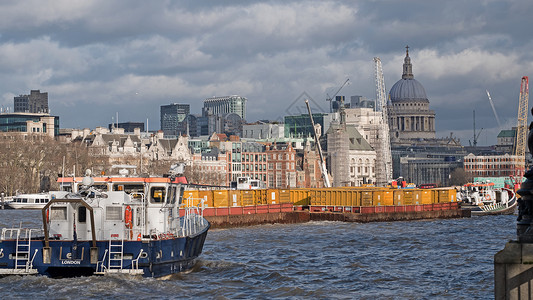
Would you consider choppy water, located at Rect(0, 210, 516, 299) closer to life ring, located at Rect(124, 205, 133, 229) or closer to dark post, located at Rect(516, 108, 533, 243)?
life ring, located at Rect(124, 205, 133, 229)

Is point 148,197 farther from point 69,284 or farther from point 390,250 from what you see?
point 390,250

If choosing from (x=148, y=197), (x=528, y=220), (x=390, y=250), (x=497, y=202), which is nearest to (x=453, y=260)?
(x=390, y=250)

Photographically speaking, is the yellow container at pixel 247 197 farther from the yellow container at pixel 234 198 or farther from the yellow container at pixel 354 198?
the yellow container at pixel 354 198

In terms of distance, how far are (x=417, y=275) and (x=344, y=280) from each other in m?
4.23

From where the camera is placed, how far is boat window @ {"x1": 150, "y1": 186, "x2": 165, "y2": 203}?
1946 inches

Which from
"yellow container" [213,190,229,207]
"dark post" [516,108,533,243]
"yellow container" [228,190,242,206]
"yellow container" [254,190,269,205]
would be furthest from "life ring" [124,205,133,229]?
"yellow container" [254,190,269,205]

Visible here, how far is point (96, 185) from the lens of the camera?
48719mm

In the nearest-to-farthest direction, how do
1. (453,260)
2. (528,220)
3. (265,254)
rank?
(528,220)
(453,260)
(265,254)

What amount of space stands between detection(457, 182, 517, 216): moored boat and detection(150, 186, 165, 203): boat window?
87.7 metres

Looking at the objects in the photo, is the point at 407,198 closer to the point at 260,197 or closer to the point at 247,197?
the point at 260,197

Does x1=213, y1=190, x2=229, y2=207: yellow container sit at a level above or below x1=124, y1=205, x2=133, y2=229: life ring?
above

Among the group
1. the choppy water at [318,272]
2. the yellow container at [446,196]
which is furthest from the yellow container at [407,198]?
the choppy water at [318,272]

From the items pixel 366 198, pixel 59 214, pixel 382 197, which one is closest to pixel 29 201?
pixel 366 198

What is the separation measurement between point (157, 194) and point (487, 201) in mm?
96261
